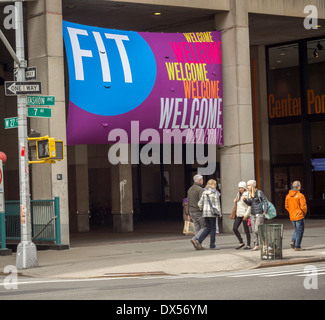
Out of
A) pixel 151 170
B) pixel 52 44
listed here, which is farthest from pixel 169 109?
pixel 151 170

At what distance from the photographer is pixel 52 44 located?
2470 cm

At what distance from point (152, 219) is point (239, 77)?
1526 cm

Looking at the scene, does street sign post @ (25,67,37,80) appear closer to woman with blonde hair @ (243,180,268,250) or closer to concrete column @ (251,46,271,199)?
woman with blonde hair @ (243,180,268,250)

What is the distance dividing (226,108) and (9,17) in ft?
27.5

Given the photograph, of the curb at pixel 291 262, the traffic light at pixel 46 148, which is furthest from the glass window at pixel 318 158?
the traffic light at pixel 46 148

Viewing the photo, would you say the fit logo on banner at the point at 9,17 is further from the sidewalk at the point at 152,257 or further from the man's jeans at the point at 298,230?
the man's jeans at the point at 298,230

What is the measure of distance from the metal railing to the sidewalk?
0.81 meters

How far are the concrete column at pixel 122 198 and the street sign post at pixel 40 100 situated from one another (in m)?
13.3

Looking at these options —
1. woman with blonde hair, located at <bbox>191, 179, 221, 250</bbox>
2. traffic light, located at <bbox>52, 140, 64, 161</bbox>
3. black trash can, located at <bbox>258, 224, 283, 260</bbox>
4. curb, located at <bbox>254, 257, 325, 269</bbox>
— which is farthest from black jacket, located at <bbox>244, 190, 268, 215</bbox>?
traffic light, located at <bbox>52, 140, 64, 161</bbox>

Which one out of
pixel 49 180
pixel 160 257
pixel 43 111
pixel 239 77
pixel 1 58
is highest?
pixel 1 58

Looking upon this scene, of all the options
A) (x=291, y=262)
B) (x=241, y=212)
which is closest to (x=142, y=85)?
(x=241, y=212)

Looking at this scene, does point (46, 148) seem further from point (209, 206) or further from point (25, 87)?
point (209, 206)
